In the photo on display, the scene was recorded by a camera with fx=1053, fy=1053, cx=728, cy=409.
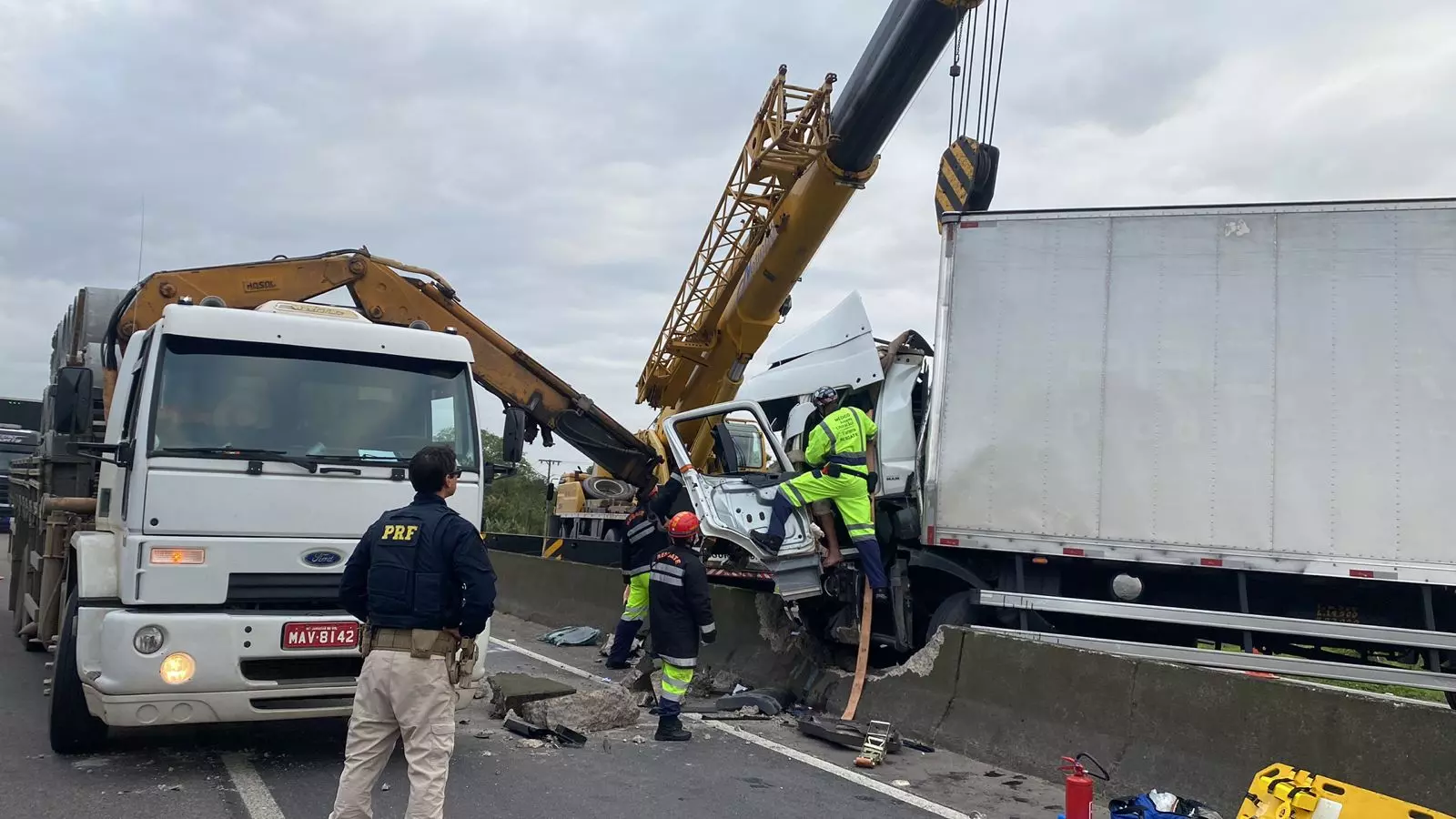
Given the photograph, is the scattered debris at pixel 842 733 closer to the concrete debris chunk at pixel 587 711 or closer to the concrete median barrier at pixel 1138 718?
the concrete median barrier at pixel 1138 718

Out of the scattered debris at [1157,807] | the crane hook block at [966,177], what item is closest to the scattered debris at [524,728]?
the scattered debris at [1157,807]

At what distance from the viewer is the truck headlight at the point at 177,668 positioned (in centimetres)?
510

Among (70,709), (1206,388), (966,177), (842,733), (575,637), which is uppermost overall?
(966,177)

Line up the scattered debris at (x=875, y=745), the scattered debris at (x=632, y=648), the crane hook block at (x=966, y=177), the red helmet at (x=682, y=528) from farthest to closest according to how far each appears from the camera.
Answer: the scattered debris at (x=632, y=648) < the crane hook block at (x=966, y=177) < the red helmet at (x=682, y=528) < the scattered debris at (x=875, y=745)

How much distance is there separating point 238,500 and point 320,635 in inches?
32.0

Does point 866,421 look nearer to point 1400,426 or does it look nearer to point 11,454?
point 1400,426

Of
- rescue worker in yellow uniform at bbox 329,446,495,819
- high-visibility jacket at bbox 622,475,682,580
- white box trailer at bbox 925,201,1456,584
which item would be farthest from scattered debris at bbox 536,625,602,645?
rescue worker in yellow uniform at bbox 329,446,495,819

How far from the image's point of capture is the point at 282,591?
5438 millimetres

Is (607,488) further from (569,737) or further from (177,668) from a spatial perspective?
(177,668)

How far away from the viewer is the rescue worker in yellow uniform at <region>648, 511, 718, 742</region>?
23.0ft

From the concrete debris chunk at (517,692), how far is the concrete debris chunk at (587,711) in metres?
0.09

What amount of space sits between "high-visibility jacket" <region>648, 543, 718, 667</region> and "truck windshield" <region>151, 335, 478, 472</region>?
1766 mm

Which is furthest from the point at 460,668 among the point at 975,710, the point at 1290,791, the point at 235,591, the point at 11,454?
the point at 11,454

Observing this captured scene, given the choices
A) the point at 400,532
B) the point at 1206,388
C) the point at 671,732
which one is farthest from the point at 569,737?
the point at 1206,388
